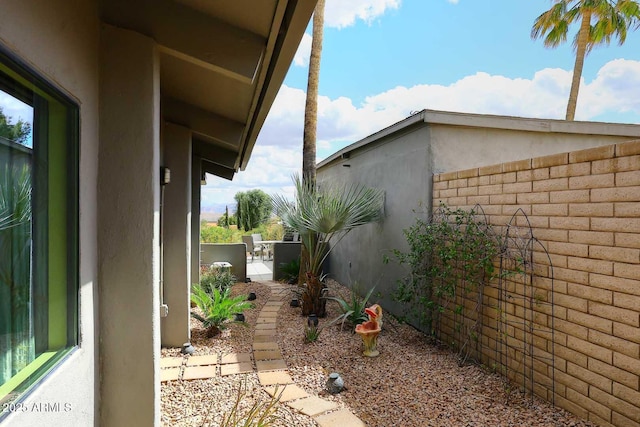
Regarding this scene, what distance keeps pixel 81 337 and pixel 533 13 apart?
690 inches

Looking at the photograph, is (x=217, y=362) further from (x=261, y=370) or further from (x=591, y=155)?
(x=591, y=155)

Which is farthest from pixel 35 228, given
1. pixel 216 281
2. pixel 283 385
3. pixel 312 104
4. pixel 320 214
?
pixel 312 104

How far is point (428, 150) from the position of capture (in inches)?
218

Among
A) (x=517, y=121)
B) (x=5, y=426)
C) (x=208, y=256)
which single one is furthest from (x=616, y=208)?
(x=208, y=256)

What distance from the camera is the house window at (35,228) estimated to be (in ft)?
4.78

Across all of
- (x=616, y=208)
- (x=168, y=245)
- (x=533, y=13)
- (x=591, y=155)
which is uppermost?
(x=533, y=13)

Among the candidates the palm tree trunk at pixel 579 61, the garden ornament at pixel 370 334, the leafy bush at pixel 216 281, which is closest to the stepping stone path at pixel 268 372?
the garden ornament at pixel 370 334

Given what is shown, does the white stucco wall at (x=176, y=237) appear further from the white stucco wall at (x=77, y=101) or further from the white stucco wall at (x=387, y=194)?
the white stucco wall at (x=387, y=194)

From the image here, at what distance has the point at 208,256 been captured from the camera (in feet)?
31.3

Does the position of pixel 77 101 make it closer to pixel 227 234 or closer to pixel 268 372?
pixel 268 372

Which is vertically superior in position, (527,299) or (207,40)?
(207,40)

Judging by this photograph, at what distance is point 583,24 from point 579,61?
121 centimetres

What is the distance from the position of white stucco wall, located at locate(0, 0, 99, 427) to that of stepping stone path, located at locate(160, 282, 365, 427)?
1412 mm

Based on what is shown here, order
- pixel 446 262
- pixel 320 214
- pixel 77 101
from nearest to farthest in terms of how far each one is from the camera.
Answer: pixel 77 101 < pixel 446 262 < pixel 320 214
